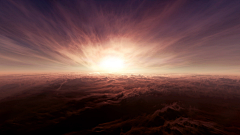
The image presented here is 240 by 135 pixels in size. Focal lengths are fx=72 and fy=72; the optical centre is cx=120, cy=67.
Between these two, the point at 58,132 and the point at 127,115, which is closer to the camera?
the point at 58,132

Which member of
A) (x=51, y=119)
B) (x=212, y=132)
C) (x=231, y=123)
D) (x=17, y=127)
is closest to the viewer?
(x=212, y=132)

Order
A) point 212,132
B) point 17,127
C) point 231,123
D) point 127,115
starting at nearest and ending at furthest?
point 212,132 < point 17,127 < point 231,123 < point 127,115

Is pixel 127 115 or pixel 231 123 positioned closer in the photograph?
pixel 231 123

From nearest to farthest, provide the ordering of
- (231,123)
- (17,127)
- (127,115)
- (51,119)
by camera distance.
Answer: (17,127)
(231,123)
(51,119)
(127,115)

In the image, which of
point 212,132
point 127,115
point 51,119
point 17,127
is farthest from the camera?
point 127,115

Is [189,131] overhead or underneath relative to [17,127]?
overhead

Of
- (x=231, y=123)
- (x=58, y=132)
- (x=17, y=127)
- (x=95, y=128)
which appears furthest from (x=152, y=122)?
(x=17, y=127)

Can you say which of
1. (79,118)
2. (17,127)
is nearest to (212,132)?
(79,118)

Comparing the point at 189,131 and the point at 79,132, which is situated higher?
the point at 189,131

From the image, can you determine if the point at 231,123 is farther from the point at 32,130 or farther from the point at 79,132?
the point at 32,130
